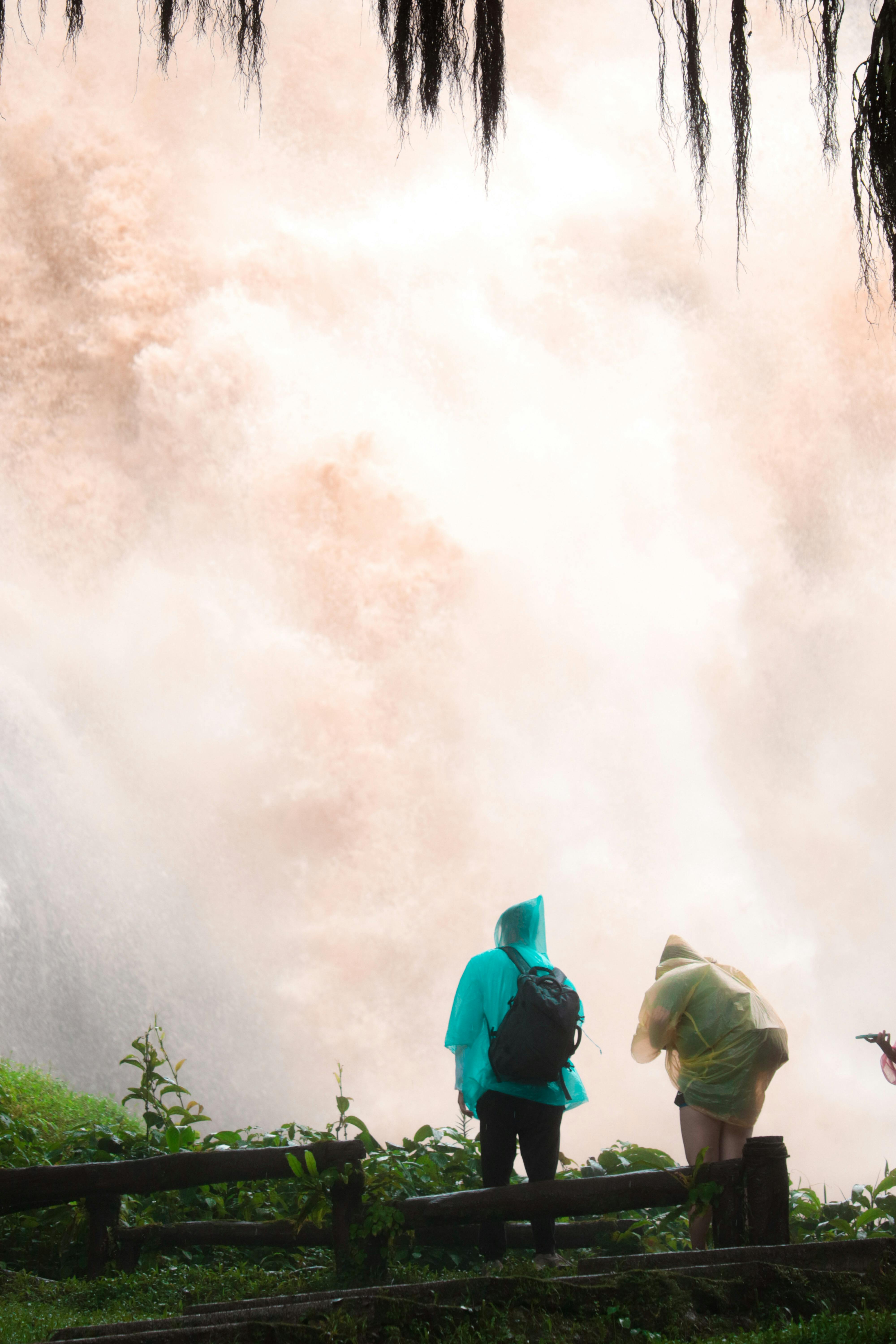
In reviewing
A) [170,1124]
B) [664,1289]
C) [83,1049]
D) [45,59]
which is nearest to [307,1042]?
[83,1049]

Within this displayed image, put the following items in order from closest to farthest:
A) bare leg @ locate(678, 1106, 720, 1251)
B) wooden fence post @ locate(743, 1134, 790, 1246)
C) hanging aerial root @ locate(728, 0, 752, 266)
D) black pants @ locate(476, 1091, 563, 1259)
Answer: hanging aerial root @ locate(728, 0, 752, 266) → wooden fence post @ locate(743, 1134, 790, 1246) → black pants @ locate(476, 1091, 563, 1259) → bare leg @ locate(678, 1106, 720, 1251)

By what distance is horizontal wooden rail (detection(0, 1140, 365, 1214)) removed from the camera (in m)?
3.61

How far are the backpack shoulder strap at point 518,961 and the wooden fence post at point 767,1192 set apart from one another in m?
0.99

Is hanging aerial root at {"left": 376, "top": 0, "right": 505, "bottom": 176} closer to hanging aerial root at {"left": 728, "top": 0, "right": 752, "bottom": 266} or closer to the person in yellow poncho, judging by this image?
hanging aerial root at {"left": 728, "top": 0, "right": 752, "bottom": 266}

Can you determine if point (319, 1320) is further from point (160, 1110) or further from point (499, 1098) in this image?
point (160, 1110)

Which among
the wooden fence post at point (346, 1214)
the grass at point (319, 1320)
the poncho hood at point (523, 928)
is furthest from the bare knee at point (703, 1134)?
the grass at point (319, 1320)

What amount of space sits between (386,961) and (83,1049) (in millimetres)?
6510

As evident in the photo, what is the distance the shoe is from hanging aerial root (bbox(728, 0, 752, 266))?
3.29 metres

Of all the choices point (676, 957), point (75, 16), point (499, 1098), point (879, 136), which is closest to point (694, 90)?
point (879, 136)

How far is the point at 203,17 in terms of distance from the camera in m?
2.66

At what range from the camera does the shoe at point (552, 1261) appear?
3387mm

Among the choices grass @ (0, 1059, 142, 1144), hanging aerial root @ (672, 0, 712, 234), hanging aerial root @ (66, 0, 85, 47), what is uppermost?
hanging aerial root @ (66, 0, 85, 47)

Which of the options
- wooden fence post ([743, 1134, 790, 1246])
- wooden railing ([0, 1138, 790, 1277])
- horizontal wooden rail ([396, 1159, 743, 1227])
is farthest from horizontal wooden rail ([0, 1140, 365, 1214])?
wooden fence post ([743, 1134, 790, 1246])

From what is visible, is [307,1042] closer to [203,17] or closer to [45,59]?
[203,17]
